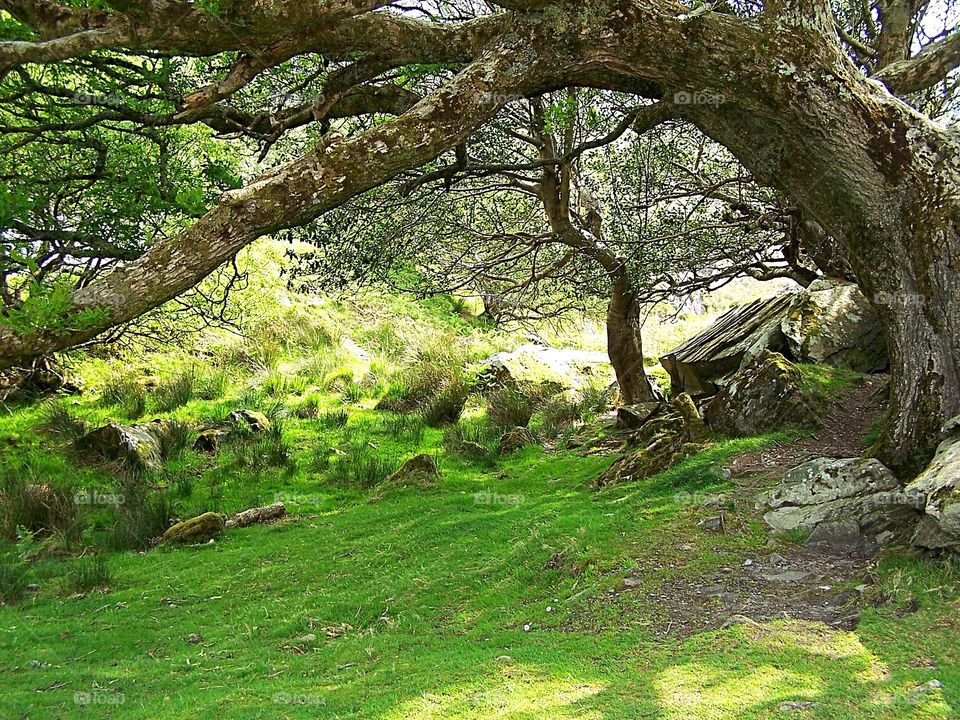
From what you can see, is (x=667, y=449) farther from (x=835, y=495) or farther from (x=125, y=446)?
(x=125, y=446)

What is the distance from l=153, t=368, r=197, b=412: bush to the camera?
1269cm

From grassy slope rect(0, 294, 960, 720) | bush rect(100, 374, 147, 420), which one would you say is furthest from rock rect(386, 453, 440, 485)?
bush rect(100, 374, 147, 420)

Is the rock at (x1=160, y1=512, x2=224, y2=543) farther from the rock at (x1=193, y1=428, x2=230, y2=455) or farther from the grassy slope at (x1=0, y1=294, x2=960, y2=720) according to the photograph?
the rock at (x1=193, y1=428, x2=230, y2=455)

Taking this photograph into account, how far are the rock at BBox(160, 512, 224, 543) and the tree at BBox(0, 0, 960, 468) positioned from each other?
14.1ft

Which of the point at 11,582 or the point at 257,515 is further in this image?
the point at 257,515

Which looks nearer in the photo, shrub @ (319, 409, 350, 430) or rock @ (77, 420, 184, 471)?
rock @ (77, 420, 184, 471)

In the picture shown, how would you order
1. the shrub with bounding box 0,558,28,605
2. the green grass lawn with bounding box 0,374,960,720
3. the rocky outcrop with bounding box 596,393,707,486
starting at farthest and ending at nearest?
the rocky outcrop with bounding box 596,393,707,486
the shrub with bounding box 0,558,28,605
the green grass lawn with bounding box 0,374,960,720

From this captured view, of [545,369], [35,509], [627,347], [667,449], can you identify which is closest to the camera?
[667,449]

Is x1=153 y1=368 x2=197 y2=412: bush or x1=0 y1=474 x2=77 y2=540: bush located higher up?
x1=153 y1=368 x2=197 y2=412: bush

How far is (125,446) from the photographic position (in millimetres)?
9758

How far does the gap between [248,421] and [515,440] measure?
4.07m

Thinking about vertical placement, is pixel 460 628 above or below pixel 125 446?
below

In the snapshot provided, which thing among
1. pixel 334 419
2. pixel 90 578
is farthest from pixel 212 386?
pixel 90 578

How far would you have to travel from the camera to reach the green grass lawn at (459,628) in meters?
3.41
